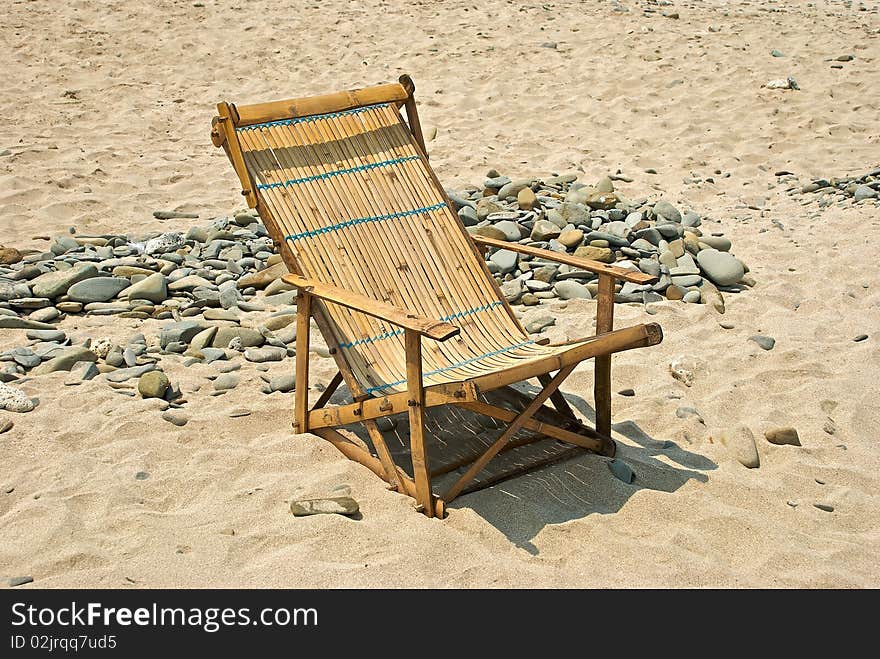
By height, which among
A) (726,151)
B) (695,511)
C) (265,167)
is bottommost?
(726,151)

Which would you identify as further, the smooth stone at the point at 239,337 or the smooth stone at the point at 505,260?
the smooth stone at the point at 505,260

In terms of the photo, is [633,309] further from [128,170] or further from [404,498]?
[128,170]

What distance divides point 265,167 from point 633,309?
2022 millimetres

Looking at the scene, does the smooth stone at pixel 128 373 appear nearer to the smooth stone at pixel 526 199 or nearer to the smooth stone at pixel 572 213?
the smooth stone at pixel 572 213

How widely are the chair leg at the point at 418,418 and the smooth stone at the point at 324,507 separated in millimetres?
219

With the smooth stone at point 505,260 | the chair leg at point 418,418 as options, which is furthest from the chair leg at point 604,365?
the smooth stone at point 505,260

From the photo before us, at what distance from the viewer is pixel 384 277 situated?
3.76m

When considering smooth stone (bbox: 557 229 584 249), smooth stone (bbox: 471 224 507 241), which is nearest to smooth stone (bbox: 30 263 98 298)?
smooth stone (bbox: 471 224 507 241)

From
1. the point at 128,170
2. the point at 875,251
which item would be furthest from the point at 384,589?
the point at 128,170

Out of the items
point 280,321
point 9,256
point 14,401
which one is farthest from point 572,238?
point 9,256

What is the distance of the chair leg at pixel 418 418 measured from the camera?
2.92 m

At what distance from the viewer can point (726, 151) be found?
7.72 meters

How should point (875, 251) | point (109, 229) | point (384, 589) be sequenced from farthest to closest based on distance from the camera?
1. point (109, 229)
2. point (875, 251)
3. point (384, 589)

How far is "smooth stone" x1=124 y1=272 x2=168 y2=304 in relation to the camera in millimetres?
4809
